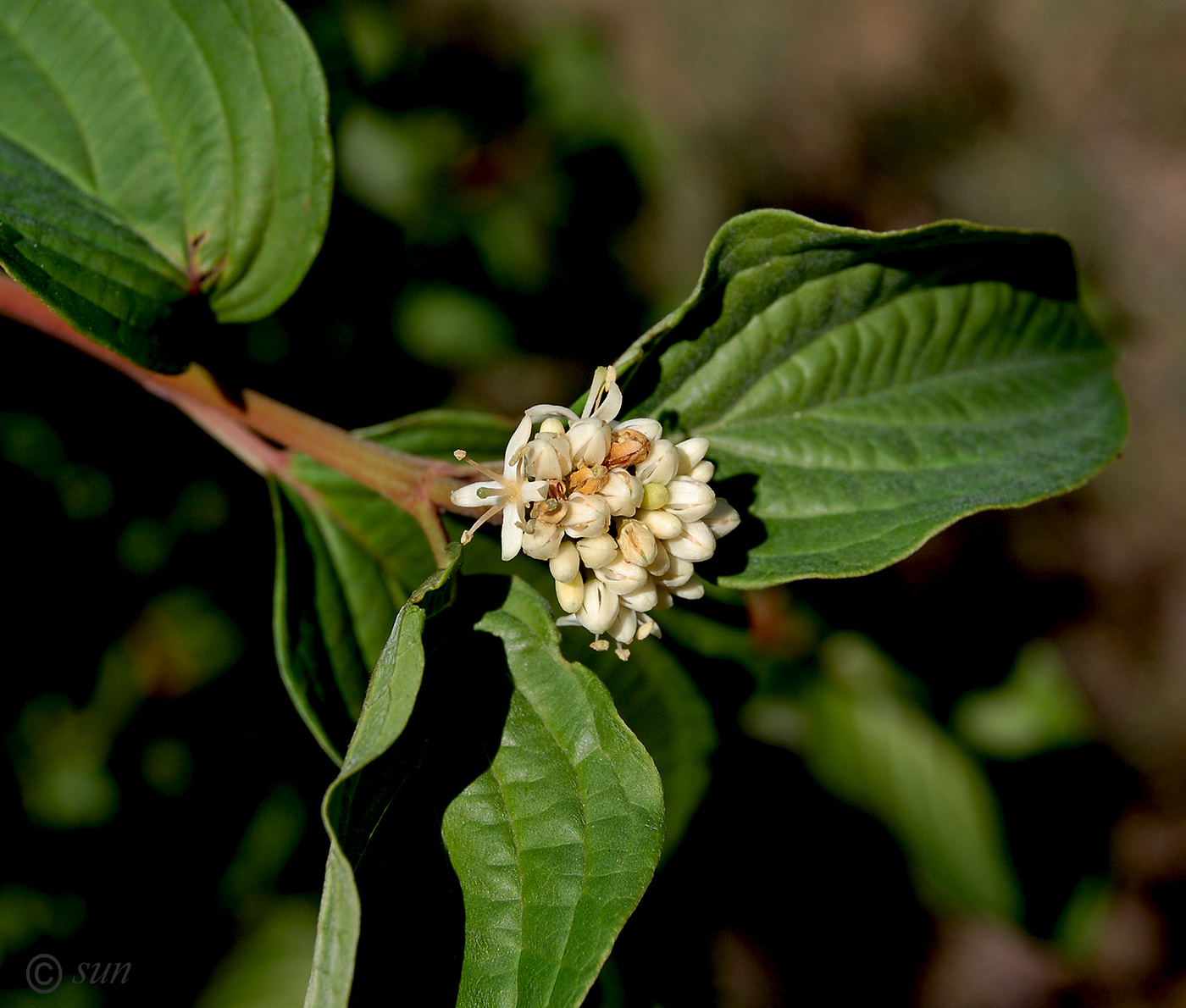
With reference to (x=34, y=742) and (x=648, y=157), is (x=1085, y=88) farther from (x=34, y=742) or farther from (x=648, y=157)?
(x=34, y=742)

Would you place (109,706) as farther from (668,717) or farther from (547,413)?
(547,413)

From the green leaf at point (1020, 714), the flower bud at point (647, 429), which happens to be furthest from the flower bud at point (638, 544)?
the green leaf at point (1020, 714)

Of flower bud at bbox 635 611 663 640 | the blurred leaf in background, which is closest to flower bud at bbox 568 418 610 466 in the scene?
flower bud at bbox 635 611 663 640

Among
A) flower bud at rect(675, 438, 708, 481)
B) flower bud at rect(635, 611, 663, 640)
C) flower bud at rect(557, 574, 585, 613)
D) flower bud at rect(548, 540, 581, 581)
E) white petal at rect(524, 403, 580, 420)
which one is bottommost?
flower bud at rect(635, 611, 663, 640)

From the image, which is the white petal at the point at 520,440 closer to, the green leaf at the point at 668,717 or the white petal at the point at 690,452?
the white petal at the point at 690,452

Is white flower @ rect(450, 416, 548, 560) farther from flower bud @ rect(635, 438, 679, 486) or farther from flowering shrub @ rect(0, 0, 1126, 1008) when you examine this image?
flower bud @ rect(635, 438, 679, 486)

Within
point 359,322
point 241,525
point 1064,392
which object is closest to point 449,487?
point 1064,392
